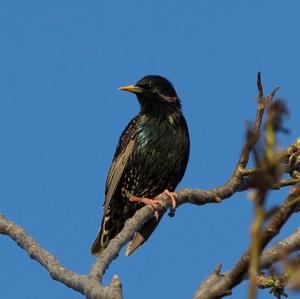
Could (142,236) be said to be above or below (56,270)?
above

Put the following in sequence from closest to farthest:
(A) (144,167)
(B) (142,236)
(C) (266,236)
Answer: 1. (C) (266,236)
2. (B) (142,236)
3. (A) (144,167)

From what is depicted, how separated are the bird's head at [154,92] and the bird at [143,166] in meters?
0.18

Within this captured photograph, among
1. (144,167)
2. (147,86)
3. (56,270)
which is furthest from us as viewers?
(147,86)

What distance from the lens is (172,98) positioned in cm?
875

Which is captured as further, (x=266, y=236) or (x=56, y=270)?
(x=56, y=270)

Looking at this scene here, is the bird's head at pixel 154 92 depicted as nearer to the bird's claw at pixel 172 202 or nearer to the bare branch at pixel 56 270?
the bird's claw at pixel 172 202

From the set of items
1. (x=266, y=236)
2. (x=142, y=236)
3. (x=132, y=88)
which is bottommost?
(x=266, y=236)

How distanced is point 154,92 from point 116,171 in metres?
1.39

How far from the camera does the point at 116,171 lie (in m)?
8.19

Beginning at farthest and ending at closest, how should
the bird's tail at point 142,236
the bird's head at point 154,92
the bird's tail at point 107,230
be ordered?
the bird's head at point 154,92 < the bird's tail at point 107,230 < the bird's tail at point 142,236

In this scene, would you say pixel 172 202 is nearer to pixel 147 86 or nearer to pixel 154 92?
pixel 154 92

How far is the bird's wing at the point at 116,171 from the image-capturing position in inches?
316

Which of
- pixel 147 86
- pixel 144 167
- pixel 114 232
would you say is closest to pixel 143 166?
pixel 144 167

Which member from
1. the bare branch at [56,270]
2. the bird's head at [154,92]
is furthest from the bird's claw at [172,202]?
the bird's head at [154,92]
